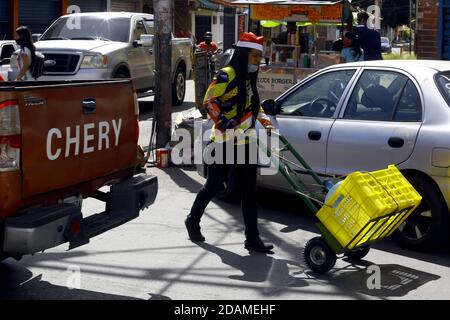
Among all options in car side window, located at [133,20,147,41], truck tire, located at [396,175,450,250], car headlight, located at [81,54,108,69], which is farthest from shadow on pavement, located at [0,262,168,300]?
car side window, located at [133,20,147,41]

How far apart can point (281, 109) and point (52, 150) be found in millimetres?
3431

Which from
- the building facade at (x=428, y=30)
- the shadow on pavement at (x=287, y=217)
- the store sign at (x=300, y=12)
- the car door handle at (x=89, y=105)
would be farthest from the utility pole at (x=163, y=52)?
the car door handle at (x=89, y=105)

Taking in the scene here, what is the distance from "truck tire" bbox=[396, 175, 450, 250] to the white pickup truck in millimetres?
8123

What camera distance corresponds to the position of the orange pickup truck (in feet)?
16.1

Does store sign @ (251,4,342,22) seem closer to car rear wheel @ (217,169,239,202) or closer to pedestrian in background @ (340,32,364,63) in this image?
pedestrian in background @ (340,32,364,63)

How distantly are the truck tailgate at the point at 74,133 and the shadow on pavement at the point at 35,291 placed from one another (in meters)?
0.84

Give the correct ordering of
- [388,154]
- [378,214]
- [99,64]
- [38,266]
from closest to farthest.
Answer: [378,214] < [38,266] < [388,154] < [99,64]

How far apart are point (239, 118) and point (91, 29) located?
9596 millimetres

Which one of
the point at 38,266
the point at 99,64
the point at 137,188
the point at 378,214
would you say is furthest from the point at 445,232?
the point at 99,64

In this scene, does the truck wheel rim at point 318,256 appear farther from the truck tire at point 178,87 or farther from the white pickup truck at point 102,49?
the truck tire at point 178,87

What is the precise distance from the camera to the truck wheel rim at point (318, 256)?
6301 mm
